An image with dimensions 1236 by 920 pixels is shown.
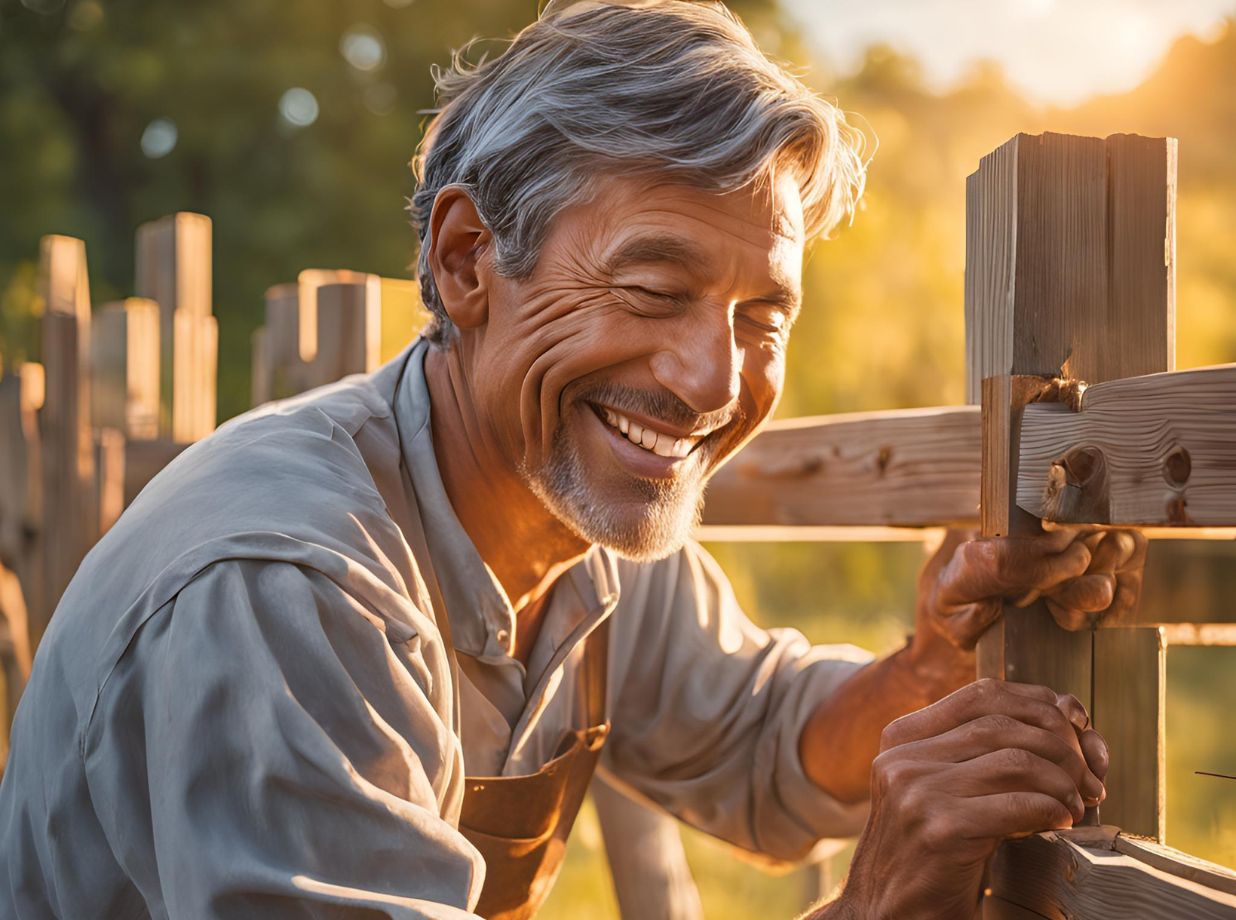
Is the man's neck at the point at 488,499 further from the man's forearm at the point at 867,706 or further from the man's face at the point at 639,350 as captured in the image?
the man's forearm at the point at 867,706

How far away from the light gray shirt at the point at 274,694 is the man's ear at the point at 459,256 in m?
0.14

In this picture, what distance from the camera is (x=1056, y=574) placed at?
4.52ft

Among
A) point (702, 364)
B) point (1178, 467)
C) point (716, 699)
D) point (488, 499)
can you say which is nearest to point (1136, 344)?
point (1178, 467)

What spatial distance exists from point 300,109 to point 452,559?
948 cm

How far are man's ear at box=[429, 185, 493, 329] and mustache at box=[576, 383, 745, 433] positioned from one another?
0.73 feet

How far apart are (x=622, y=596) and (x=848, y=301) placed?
13.3ft

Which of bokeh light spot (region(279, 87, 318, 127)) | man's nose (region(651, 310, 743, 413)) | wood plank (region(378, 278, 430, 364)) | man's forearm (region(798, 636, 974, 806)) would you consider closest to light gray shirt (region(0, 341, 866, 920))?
man's nose (region(651, 310, 743, 413))

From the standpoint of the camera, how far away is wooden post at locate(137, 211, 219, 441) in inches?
172

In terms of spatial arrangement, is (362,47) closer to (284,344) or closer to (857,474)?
(284,344)

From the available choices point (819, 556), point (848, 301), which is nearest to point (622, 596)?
point (848, 301)

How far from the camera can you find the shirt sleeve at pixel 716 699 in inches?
88.2

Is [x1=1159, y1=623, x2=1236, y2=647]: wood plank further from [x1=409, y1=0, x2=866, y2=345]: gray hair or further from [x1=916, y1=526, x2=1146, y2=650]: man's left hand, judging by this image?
[x1=409, y1=0, x2=866, y2=345]: gray hair

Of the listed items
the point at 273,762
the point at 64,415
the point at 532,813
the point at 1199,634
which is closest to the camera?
the point at 273,762

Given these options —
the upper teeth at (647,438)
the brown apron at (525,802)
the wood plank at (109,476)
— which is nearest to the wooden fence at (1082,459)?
the upper teeth at (647,438)
